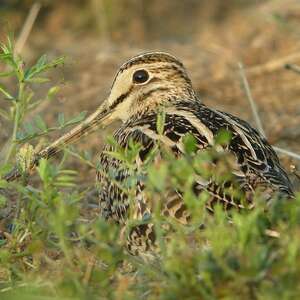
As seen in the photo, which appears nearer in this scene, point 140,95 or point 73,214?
point 73,214

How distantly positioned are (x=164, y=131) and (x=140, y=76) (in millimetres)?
837

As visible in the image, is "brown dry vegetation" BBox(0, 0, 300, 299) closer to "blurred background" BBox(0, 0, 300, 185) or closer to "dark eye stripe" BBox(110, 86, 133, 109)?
"blurred background" BBox(0, 0, 300, 185)

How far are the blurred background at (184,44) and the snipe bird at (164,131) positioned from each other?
3.25 ft

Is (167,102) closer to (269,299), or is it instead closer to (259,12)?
(269,299)

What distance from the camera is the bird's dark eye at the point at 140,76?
206 inches

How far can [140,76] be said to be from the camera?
5238mm

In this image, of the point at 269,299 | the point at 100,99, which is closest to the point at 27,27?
the point at 100,99

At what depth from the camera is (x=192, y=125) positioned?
4562 mm

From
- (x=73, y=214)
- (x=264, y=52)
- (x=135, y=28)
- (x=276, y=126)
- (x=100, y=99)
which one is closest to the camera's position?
(x=73, y=214)

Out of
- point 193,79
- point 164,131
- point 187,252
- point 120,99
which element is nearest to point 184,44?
point 193,79

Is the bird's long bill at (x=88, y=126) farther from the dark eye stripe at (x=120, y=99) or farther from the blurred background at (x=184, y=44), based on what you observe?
the blurred background at (x=184, y=44)

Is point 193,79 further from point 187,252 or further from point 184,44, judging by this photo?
point 187,252

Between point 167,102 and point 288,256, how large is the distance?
227 centimetres

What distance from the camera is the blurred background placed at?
741cm
